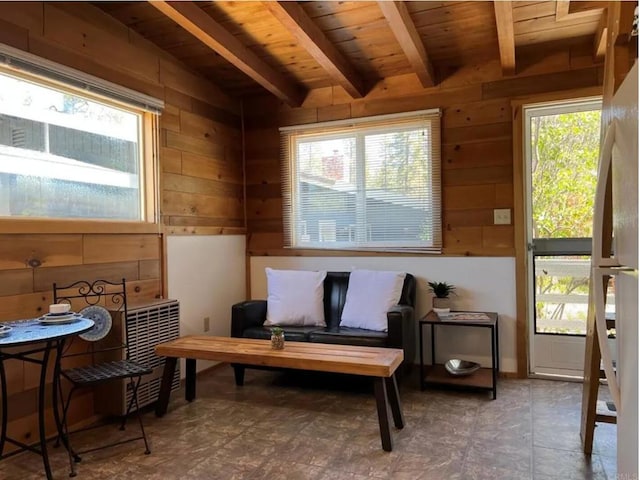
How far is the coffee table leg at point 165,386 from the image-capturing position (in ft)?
9.41

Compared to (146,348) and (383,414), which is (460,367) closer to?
(383,414)

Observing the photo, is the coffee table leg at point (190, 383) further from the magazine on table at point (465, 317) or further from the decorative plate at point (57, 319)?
the magazine on table at point (465, 317)

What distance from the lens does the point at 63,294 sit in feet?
8.84

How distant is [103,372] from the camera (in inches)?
97.3

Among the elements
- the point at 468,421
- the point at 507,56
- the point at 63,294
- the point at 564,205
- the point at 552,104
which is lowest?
the point at 468,421

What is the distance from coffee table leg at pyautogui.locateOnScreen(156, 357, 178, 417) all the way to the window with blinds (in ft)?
5.71

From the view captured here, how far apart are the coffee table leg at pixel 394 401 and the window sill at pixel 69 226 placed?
1.99m

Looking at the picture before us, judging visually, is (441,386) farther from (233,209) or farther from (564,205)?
(233,209)

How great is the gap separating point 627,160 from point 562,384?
2532mm

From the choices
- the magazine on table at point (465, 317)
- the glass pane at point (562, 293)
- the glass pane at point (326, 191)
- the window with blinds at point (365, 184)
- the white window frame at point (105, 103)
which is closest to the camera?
the white window frame at point (105, 103)

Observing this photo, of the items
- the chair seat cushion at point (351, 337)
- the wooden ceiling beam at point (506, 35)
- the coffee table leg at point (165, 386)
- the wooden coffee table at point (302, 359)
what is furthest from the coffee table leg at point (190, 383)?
the wooden ceiling beam at point (506, 35)

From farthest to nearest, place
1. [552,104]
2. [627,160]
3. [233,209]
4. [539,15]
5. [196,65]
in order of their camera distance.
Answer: [233,209] < [196,65] < [552,104] < [539,15] < [627,160]

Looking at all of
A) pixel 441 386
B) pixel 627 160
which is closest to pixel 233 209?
pixel 441 386

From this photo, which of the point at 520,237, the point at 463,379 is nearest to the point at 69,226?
the point at 463,379
